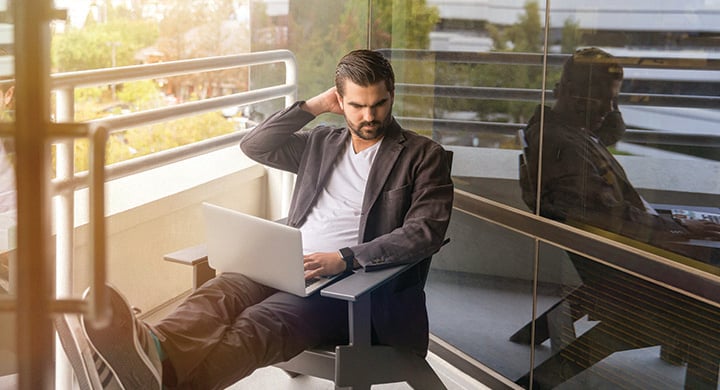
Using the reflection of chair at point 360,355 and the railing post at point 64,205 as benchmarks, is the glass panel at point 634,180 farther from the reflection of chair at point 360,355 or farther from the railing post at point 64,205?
the railing post at point 64,205

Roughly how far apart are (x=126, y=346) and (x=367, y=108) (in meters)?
1.15

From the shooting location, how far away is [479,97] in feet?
9.87

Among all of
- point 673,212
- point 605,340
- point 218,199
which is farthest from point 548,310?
point 218,199

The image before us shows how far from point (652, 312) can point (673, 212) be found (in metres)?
0.31

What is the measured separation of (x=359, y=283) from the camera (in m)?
2.38

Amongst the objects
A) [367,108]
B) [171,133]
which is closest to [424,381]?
[367,108]

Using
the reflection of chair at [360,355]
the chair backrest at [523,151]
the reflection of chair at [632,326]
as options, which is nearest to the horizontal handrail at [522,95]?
the chair backrest at [523,151]

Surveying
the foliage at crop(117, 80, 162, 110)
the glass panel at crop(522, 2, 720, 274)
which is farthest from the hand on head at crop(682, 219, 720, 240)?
the foliage at crop(117, 80, 162, 110)

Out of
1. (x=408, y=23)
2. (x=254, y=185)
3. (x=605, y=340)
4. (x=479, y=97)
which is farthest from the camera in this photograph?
(x=254, y=185)

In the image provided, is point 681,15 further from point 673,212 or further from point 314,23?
point 314,23

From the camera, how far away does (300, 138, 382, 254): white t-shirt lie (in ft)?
9.43

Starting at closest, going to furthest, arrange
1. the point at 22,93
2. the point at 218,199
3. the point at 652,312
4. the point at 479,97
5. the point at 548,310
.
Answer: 1. the point at 22,93
2. the point at 652,312
3. the point at 548,310
4. the point at 479,97
5. the point at 218,199

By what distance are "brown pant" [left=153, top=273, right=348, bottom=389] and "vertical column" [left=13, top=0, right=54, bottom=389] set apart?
125 cm

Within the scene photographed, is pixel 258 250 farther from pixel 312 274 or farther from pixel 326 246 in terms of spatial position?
pixel 326 246
